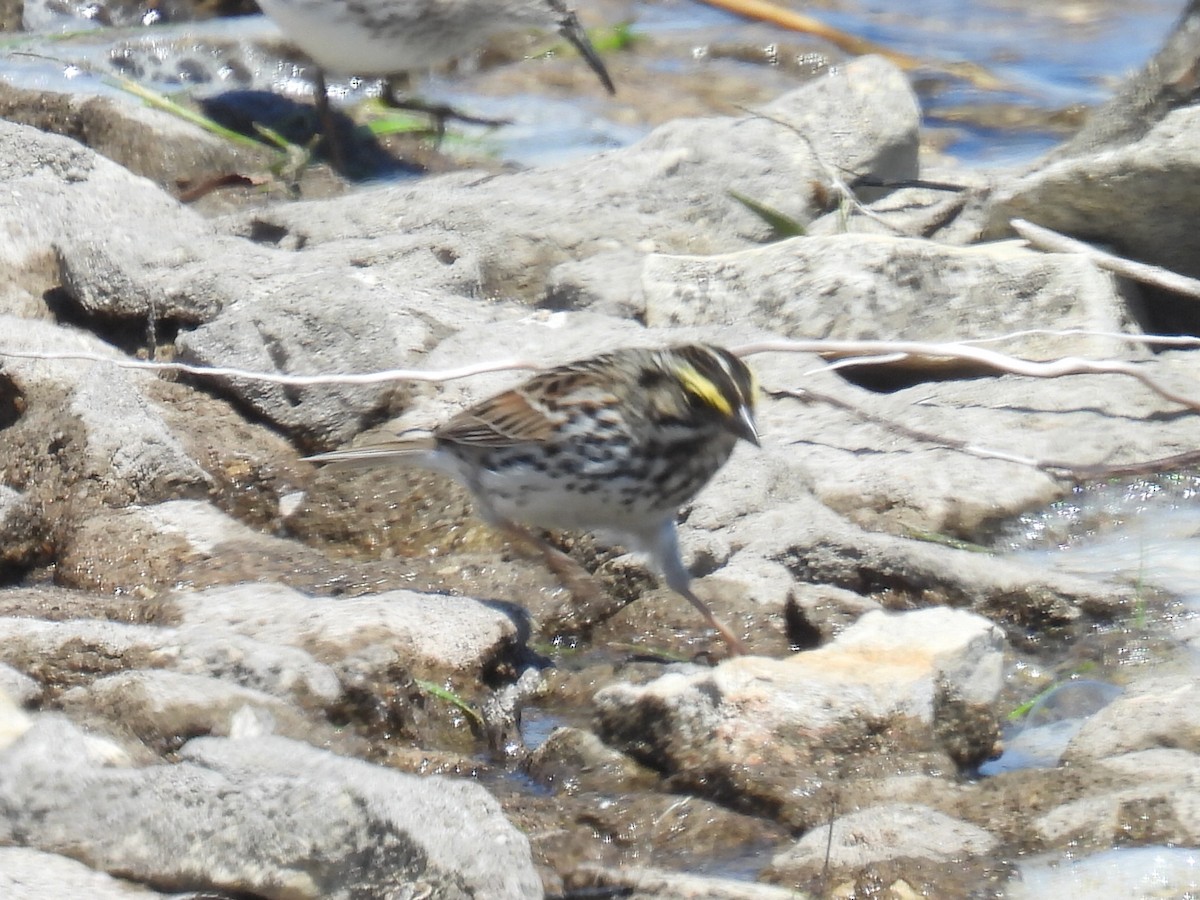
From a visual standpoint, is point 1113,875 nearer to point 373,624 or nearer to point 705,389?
point 705,389

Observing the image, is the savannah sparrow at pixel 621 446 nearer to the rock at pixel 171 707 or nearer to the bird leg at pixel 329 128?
the rock at pixel 171 707

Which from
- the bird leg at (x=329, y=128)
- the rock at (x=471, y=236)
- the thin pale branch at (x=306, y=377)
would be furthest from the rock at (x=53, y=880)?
the bird leg at (x=329, y=128)

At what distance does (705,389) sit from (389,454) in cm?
110

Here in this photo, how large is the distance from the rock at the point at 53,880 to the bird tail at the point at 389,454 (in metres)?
2.33

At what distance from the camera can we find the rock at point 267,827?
376 centimetres

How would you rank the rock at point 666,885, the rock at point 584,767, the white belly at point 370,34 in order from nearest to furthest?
1. the rock at point 666,885
2. the rock at point 584,767
3. the white belly at point 370,34

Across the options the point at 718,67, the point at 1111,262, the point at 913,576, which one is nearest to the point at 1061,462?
the point at 913,576

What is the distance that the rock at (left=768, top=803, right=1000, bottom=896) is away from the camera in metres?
4.21

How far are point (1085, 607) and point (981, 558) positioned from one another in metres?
0.34

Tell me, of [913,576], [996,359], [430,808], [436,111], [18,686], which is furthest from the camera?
[436,111]

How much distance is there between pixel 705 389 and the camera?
545 centimetres

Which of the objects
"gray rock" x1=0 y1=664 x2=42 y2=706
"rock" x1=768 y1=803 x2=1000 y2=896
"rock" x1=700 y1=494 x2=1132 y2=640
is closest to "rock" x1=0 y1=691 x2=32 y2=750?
"gray rock" x1=0 y1=664 x2=42 y2=706

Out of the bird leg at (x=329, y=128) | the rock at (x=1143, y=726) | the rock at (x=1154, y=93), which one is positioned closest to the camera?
the rock at (x=1143, y=726)

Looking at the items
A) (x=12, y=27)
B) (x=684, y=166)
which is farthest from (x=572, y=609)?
(x=12, y=27)
